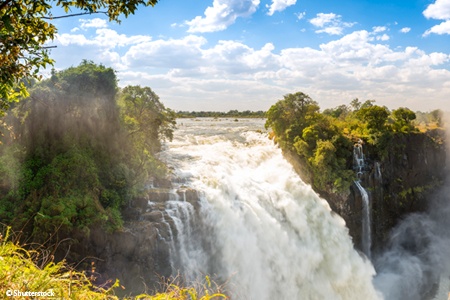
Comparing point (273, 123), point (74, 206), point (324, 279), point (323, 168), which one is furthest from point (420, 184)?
point (74, 206)

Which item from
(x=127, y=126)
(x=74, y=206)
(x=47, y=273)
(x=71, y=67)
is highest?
(x=71, y=67)

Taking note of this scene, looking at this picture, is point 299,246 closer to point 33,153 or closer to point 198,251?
point 198,251

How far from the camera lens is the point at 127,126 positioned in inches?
746

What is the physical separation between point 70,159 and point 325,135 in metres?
20.8

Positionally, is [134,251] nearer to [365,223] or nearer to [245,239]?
[245,239]

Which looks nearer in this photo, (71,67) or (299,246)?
(71,67)

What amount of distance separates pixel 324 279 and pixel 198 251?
26.9 feet

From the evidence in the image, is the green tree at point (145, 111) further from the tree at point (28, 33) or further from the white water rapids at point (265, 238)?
the tree at point (28, 33)

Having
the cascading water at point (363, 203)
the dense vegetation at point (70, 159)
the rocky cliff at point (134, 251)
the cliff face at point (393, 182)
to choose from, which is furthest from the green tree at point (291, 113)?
the rocky cliff at point (134, 251)

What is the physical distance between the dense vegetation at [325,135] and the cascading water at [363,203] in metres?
0.56

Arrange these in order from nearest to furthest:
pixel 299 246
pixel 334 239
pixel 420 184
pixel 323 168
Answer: pixel 299 246 < pixel 334 239 < pixel 323 168 < pixel 420 184

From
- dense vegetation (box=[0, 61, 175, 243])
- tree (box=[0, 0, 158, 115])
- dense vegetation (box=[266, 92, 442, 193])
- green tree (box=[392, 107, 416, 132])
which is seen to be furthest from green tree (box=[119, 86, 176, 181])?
green tree (box=[392, 107, 416, 132])

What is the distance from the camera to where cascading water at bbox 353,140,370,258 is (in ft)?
83.7

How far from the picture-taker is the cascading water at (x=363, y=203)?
25516 millimetres
